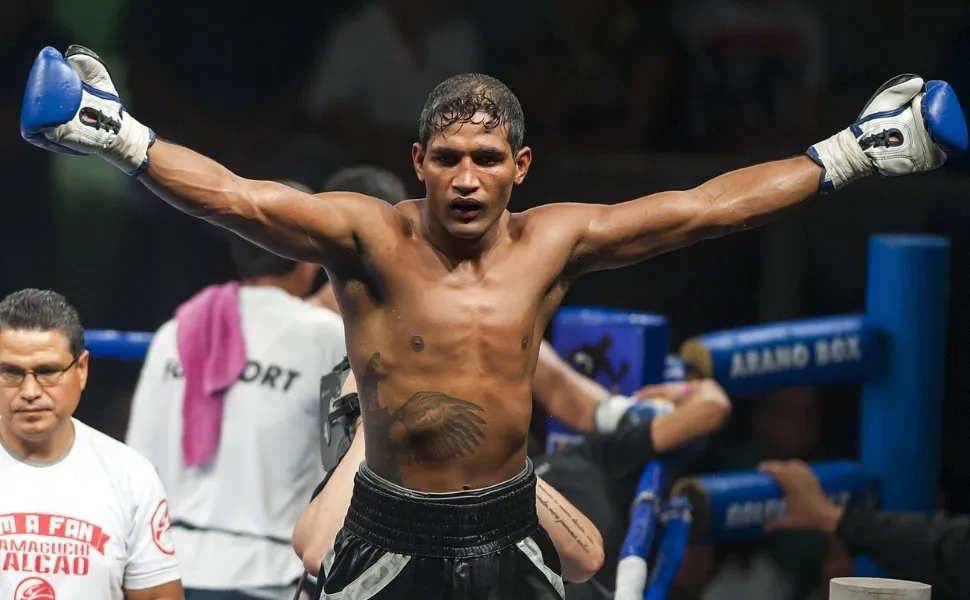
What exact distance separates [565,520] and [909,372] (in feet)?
4.58

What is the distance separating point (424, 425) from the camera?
1.83 m

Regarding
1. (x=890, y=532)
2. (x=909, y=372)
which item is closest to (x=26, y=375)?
(x=890, y=532)

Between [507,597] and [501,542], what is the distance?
8 centimetres

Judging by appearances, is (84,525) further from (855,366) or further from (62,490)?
(855,366)

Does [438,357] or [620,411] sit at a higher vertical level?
[438,357]

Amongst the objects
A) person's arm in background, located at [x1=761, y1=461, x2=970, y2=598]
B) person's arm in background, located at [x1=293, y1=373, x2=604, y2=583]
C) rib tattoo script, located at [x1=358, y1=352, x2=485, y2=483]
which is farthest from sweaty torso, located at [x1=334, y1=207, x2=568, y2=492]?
person's arm in background, located at [x1=761, y1=461, x2=970, y2=598]

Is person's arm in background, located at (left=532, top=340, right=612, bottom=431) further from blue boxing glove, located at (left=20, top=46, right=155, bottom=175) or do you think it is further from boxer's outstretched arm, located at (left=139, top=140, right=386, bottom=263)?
blue boxing glove, located at (left=20, top=46, right=155, bottom=175)

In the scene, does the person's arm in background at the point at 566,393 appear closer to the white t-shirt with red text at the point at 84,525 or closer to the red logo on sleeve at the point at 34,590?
the white t-shirt with red text at the point at 84,525

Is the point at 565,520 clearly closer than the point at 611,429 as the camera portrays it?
Yes

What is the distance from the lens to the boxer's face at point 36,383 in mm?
2033

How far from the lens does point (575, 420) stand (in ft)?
9.60

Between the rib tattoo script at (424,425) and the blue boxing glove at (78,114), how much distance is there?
0.43m

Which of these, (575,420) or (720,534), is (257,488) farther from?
(720,534)

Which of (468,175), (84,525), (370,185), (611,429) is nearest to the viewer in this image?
(468,175)
